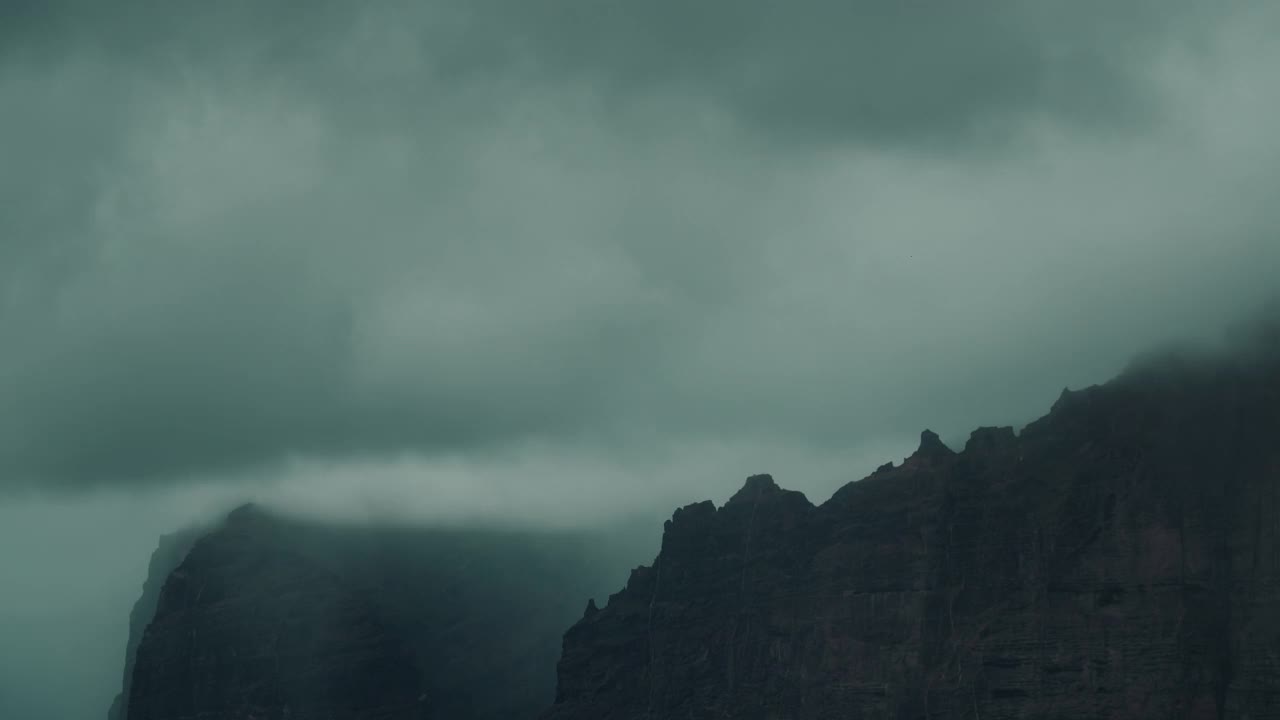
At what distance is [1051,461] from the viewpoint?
161m

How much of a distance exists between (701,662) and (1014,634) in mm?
52016

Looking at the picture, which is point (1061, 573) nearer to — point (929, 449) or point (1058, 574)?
point (1058, 574)

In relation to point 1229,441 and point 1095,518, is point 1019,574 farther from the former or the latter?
point 1229,441

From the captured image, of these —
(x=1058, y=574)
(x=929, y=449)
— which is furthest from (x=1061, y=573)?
(x=929, y=449)

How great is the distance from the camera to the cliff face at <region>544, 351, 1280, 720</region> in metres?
142

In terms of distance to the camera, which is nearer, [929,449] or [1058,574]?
[1058,574]

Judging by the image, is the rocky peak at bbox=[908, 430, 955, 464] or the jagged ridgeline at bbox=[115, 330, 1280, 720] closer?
the jagged ridgeline at bbox=[115, 330, 1280, 720]

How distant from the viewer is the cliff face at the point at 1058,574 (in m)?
142

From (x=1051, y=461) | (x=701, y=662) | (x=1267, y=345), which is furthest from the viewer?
(x=701, y=662)

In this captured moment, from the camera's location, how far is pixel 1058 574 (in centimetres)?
15438

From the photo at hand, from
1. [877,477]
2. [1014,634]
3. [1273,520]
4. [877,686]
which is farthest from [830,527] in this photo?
[1273,520]

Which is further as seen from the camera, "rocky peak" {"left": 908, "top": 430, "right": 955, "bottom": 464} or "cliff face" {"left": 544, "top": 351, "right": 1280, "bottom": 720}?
"rocky peak" {"left": 908, "top": 430, "right": 955, "bottom": 464}

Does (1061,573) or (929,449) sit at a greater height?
(929,449)

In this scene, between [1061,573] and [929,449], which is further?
[929,449]
